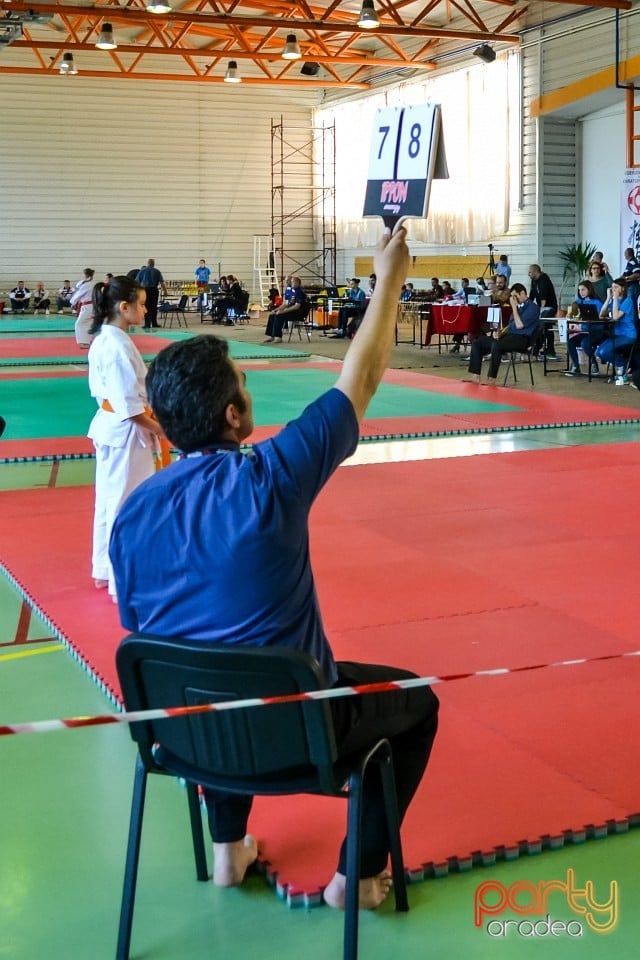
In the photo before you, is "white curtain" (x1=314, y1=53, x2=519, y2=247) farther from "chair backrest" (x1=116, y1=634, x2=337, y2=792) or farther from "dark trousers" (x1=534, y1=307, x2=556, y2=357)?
"chair backrest" (x1=116, y1=634, x2=337, y2=792)

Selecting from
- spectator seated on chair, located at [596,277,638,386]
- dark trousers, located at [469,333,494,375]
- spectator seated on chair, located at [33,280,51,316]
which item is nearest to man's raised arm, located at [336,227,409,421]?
spectator seated on chair, located at [596,277,638,386]

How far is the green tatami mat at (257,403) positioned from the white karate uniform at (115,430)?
5391 mm

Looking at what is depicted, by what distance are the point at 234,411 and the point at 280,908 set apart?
130 cm

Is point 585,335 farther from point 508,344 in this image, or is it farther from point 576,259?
point 576,259

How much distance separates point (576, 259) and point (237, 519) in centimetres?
2239

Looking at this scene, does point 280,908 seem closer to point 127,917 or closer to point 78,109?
point 127,917

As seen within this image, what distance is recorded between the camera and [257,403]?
13172 mm

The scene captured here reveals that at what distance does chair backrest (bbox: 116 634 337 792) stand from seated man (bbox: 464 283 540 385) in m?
12.1

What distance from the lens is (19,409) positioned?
41.4ft

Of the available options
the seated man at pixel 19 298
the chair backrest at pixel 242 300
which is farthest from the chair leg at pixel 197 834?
the seated man at pixel 19 298

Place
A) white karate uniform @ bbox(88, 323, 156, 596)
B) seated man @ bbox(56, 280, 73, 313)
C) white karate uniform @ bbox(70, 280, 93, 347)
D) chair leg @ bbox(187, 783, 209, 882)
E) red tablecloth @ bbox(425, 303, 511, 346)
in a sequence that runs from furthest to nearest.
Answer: seated man @ bbox(56, 280, 73, 313) → red tablecloth @ bbox(425, 303, 511, 346) → white karate uniform @ bbox(70, 280, 93, 347) → white karate uniform @ bbox(88, 323, 156, 596) → chair leg @ bbox(187, 783, 209, 882)

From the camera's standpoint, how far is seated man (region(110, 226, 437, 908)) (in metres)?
2.47

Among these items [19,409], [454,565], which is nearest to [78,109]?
[19,409]

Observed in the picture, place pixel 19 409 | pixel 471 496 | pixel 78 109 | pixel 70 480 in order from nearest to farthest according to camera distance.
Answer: pixel 471 496, pixel 70 480, pixel 19 409, pixel 78 109
